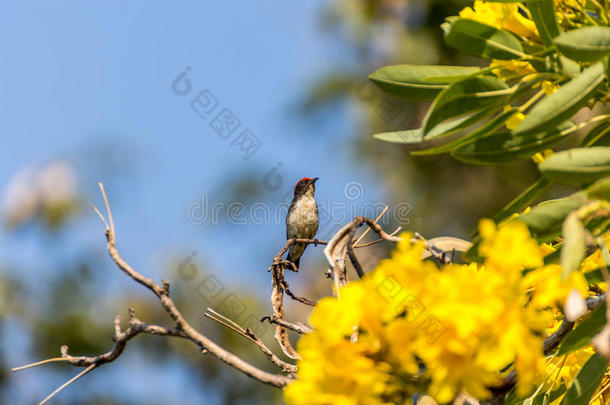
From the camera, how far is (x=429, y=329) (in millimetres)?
982

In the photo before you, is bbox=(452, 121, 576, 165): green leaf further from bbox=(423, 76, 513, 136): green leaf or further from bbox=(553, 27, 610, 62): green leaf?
bbox=(553, 27, 610, 62): green leaf

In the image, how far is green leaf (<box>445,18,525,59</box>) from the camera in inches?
56.1

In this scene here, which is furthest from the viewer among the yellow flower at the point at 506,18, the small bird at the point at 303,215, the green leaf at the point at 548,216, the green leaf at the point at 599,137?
the small bird at the point at 303,215

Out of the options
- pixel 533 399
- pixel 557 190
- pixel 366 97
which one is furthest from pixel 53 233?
pixel 533 399

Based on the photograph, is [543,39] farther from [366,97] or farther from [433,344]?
[366,97]

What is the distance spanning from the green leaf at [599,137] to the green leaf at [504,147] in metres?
0.10

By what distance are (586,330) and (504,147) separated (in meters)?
0.40

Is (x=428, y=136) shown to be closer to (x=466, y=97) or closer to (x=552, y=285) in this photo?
(x=466, y=97)

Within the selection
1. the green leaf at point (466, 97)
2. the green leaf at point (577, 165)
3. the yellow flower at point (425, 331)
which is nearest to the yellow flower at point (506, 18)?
the green leaf at point (466, 97)

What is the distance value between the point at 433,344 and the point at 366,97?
1038 centimetres

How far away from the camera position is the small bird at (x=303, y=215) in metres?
6.13

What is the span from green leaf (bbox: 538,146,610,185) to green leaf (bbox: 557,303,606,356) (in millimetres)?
260

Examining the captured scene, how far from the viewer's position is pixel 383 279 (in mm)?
1052

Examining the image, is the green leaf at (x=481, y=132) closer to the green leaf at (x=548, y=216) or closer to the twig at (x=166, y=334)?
the green leaf at (x=548, y=216)
